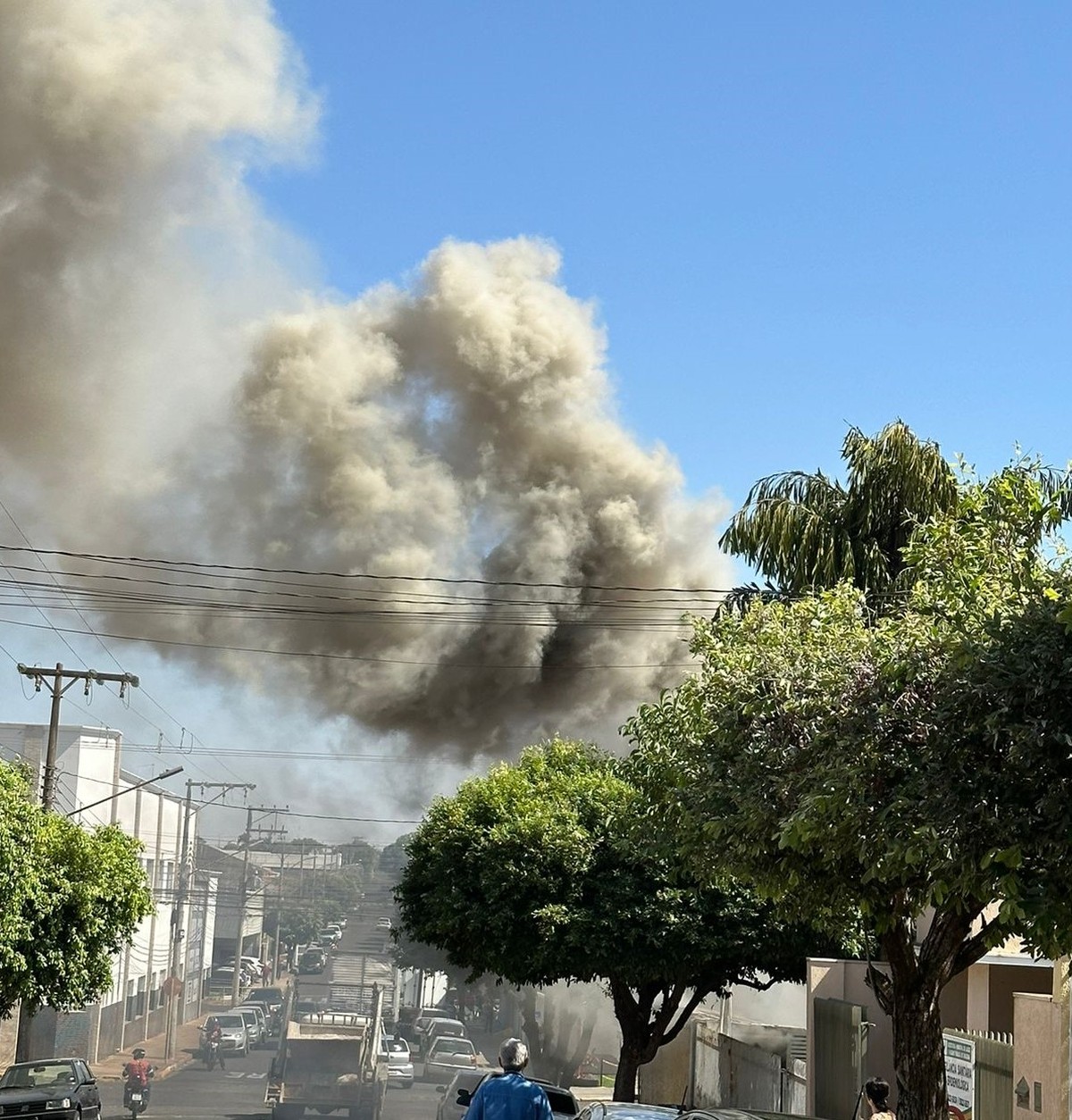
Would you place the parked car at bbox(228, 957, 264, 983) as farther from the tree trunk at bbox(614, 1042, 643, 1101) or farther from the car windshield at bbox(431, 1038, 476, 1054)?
the tree trunk at bbox(614, 1042, 643, 1101)

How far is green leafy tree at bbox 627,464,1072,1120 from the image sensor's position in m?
7.66

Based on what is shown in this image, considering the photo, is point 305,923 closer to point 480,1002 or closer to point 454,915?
point 480,1002

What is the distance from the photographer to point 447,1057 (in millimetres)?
46656

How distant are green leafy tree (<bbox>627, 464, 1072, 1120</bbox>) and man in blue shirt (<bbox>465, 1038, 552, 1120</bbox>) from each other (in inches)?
84.8

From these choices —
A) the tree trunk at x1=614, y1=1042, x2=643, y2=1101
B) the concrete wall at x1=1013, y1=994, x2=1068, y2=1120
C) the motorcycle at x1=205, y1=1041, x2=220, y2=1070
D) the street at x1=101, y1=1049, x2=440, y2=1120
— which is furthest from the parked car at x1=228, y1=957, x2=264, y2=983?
the concrete wall at x1=1013, y1=994, x2=1068, y2=1120

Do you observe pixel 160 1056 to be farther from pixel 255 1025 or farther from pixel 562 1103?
pixel 562 1103

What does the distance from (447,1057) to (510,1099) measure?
41067 mm

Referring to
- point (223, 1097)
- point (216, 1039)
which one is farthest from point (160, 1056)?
point (223, 1097)

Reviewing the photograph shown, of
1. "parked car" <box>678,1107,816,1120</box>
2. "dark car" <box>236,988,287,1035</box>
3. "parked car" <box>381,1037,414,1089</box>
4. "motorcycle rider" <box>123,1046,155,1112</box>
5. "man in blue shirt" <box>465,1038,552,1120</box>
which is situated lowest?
"dark car" <box>236,988,287,1035</box>

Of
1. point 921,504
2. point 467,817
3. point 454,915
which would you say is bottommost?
point 454,915

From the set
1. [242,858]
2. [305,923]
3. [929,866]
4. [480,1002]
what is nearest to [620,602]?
[929,866]

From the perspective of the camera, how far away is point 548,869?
23.4 metres

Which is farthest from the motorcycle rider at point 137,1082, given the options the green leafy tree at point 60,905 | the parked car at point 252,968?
the parked car at point 252,968

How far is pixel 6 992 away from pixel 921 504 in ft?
54.6
